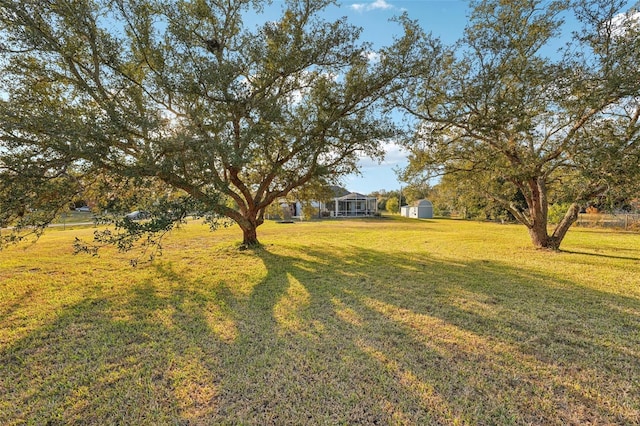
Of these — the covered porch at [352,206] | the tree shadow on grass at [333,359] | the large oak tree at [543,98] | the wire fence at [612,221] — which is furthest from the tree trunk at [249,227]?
the covered porch at [352,206]

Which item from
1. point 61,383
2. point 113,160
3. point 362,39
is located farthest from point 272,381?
point 362,39

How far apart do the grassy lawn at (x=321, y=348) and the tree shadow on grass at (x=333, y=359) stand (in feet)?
0.06

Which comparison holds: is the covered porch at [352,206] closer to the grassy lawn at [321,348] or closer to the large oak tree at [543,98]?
the large oak tree at [543,98]

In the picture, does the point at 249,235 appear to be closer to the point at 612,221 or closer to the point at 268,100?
the point at 268,100

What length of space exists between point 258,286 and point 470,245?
9.87m

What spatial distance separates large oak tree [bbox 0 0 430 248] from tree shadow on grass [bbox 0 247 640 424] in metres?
2.21

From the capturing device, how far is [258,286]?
20.8 feet

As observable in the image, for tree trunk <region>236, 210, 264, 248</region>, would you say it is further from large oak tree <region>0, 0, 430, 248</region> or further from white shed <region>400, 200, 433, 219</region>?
white shed <region>400, 200, 433, 219</region>

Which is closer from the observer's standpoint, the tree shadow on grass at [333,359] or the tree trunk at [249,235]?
the tree shadow on grass at [333,359]

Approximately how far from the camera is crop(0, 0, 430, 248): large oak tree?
5.21 meters

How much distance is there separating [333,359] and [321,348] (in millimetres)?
294

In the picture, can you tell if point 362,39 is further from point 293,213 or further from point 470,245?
point 293,213

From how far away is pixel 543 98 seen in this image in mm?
7508

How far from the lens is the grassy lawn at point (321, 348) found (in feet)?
8.12
